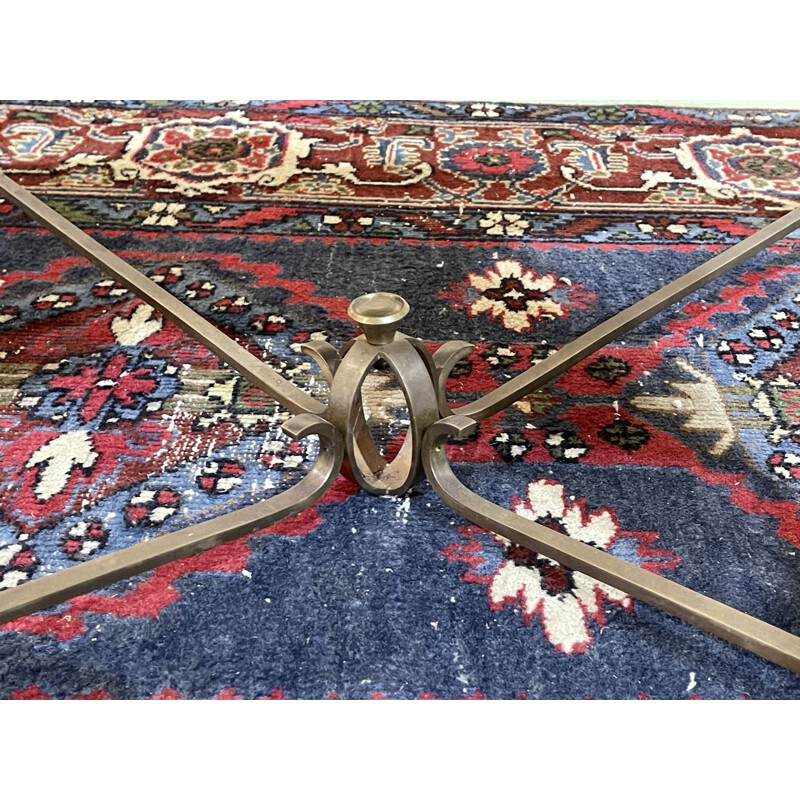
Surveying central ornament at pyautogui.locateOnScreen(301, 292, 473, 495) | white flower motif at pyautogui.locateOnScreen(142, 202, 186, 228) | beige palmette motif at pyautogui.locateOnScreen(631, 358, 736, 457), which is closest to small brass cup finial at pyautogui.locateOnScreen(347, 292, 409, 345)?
central ornament at pyautogui.locateOnScreen(301, 292, 473, 495)

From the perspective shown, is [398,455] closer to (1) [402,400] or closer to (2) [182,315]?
(1) [402,400]

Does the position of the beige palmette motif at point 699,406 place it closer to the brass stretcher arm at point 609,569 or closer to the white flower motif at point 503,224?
the brass stretcher arm at point 609,569

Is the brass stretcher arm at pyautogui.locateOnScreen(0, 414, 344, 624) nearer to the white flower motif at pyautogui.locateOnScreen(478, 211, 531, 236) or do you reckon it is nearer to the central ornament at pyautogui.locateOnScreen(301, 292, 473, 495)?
the central ornament at pyautogui.locateOnScreen(301, 292, 473, 495)

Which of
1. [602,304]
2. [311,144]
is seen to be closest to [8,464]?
[602,304]

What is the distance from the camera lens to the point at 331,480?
3.51 ft

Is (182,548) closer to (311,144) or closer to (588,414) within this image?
(588,414)

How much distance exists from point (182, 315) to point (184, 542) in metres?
0.39

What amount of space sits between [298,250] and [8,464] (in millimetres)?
705

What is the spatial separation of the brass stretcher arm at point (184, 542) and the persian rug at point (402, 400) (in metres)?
0.08

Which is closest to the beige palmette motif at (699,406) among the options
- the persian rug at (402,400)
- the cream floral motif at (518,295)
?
the persian rug at (402,400)

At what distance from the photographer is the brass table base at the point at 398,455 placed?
2.79 ft

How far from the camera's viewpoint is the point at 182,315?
3.96 feet

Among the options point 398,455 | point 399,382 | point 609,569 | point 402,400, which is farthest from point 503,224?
point 609,569

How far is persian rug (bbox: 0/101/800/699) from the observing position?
38.1 inches
